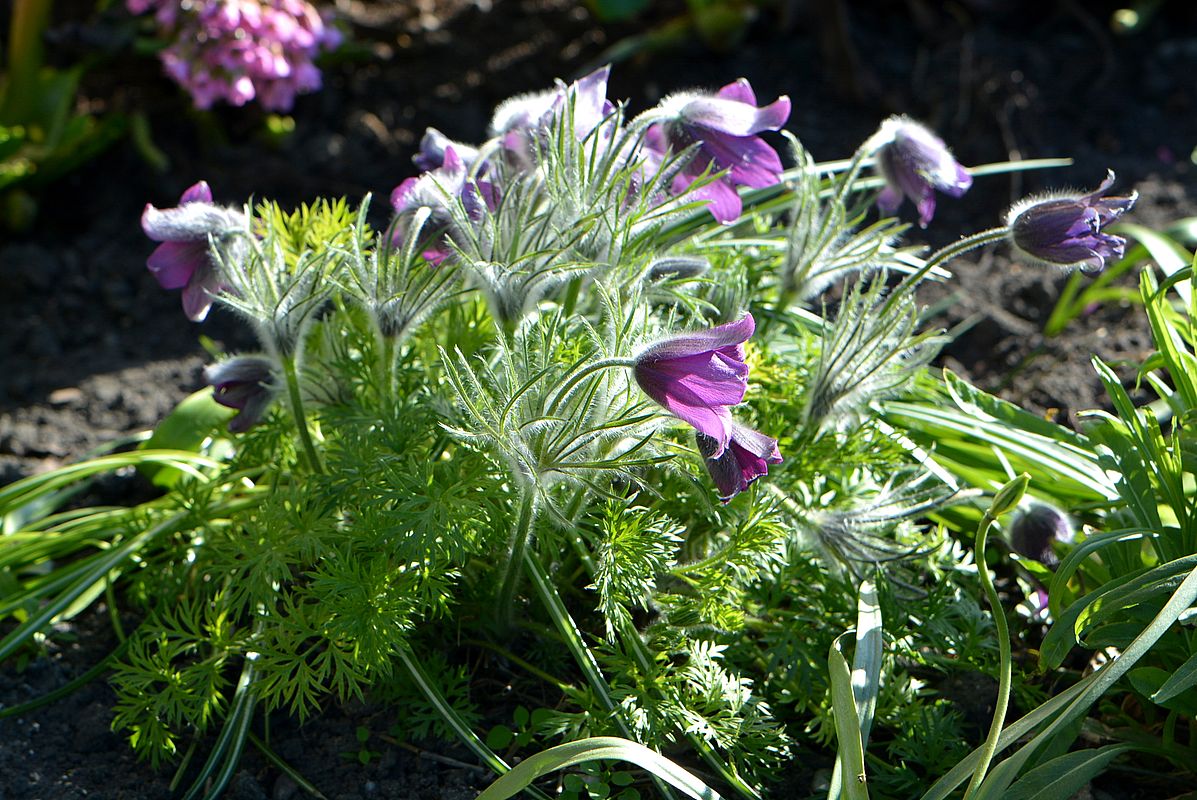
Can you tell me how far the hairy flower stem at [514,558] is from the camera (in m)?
1.57

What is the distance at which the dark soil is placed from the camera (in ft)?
9.24

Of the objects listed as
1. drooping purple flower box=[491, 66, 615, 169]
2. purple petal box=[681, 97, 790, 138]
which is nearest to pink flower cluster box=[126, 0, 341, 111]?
drooping purple flower box=[491, 66, 615, 169]

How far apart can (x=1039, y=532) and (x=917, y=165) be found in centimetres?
61

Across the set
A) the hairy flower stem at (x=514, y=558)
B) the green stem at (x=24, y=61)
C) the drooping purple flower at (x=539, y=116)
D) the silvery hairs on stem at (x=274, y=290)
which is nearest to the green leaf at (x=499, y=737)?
the hairy flower stem at (x=514, y=558)

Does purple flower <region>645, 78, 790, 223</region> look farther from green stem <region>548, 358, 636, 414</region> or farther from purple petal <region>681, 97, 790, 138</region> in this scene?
green stem <region>548, 358, 636, 414</region>

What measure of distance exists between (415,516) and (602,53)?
2.49 m

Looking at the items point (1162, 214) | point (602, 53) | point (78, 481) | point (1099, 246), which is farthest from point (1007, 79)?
point (78, 481)

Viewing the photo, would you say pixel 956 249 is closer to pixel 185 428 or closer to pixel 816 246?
pixel 816 246

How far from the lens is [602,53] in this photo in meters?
3.73

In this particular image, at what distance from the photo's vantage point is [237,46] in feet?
10.5

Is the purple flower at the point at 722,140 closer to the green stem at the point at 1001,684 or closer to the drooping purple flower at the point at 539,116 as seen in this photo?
the drooping purple flower at the point at 539,116

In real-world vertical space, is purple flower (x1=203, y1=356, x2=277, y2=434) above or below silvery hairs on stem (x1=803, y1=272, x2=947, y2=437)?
above

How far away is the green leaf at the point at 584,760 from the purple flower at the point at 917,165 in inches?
34.6

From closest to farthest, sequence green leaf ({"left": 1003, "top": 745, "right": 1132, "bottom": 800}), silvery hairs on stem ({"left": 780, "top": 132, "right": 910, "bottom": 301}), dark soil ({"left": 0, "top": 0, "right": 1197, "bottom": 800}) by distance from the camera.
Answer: green leaf ({"left": 1003, "top": 745, "right": 1132, "bottom": 800}) < silvery hairs on stem ({"left": 780, "top": 132, "right": 910, "bottom": 301}) < dark soil ({"left": 0, "top": 0, "right": 1197, "bottom": 800})
